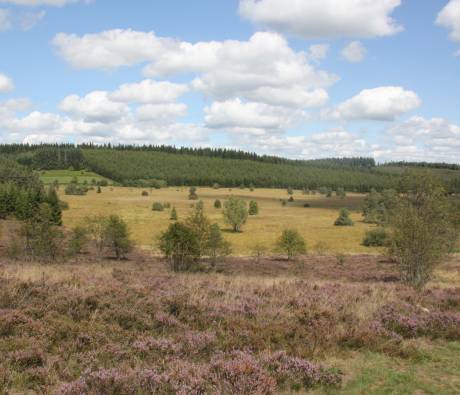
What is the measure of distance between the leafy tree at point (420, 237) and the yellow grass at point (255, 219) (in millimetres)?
41784

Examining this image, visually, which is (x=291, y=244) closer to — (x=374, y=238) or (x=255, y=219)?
(x=374, y=238)

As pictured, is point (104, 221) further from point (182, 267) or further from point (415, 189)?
point (415, 189)

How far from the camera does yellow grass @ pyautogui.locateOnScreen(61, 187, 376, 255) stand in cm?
8069

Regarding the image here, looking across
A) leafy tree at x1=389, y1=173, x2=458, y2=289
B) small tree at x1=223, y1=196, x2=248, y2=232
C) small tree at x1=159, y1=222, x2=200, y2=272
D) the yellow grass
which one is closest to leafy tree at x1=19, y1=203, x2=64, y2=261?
small tree at x1=159, y1=222, x2=200, y2=272

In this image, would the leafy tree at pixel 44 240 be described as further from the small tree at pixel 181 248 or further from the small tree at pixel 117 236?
the small tree at pixel 181 248

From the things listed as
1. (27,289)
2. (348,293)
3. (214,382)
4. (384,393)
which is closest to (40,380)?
(214,382)

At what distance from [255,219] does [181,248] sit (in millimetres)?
85954

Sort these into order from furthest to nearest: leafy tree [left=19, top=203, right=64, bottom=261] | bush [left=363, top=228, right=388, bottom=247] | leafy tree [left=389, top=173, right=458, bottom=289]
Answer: bush [left=363, top=228, right=388, bottom=247], leafy tree [left=19, top=203, right=64, bottom=261], leafy tree [left=389, top=173, right=458, bottom=289]

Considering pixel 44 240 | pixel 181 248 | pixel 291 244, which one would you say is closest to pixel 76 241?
pixel 44 240

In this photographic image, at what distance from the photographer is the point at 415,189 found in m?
32.9

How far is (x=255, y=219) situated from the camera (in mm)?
120312

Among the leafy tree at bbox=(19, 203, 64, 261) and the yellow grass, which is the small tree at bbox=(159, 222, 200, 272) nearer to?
the leafy tree at bbox=(19, 203, 64, 261)

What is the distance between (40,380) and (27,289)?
16.8ft

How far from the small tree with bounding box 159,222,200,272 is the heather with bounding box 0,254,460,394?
20361mm
